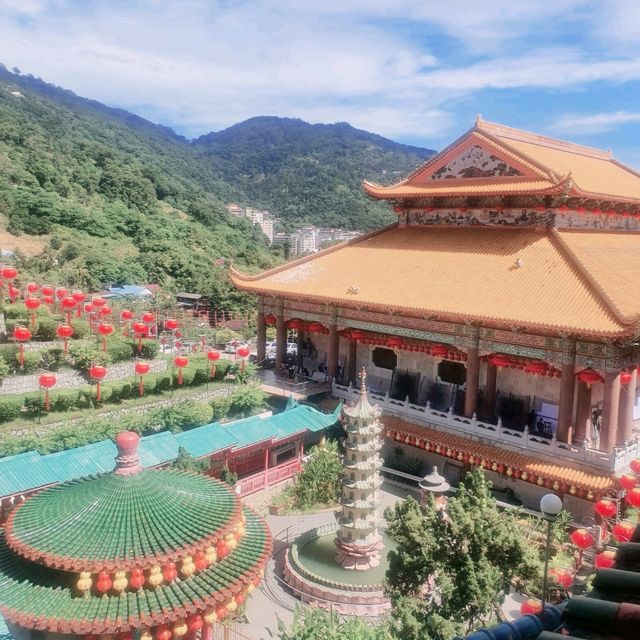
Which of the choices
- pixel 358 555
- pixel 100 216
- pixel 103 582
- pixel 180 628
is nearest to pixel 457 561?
pixel 358 555

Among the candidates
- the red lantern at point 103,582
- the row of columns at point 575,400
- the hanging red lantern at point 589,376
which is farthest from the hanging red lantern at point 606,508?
the red lantern at point 103,582

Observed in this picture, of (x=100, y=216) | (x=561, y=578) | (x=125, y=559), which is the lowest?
(x=561, y=578)

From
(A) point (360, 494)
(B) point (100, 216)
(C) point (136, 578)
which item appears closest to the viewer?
(C) point (136, 578)

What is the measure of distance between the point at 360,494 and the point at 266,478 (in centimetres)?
472

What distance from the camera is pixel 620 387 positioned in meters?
16.8

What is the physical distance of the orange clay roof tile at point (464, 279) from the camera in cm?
1675

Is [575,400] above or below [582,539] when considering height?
above

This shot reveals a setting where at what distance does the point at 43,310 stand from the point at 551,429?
19.2 m

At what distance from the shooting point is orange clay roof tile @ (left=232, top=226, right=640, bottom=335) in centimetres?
1675

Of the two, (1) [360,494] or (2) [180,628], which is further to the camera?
(1) [360,494]

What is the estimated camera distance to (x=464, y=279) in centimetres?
1989

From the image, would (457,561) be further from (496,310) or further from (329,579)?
(496,310)

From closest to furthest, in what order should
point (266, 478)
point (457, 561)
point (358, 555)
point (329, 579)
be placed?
point (457, 561)
point (329, 579)
point (358, 555)
point (266, 478)

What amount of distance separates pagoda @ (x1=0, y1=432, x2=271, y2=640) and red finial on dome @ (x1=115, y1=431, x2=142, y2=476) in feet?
0.04
